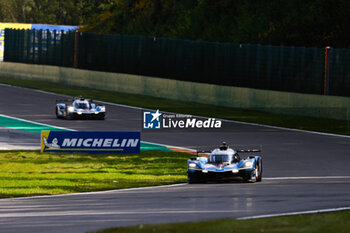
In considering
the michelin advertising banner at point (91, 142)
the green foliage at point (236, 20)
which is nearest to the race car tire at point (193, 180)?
the michelin advertising banner at point (91, 142)

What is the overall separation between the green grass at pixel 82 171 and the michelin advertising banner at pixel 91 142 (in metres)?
0.29

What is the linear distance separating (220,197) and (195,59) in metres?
30.2

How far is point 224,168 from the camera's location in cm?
2288

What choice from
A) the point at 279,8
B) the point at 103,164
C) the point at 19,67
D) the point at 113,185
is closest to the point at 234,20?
the point at 279,8

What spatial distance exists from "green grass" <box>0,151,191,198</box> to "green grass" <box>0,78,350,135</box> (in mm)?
9917

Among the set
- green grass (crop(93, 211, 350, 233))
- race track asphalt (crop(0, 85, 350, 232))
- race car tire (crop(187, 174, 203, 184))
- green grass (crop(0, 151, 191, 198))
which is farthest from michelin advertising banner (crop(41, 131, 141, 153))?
green grass (crop(93, 211, 350, 233))

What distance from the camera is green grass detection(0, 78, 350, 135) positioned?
37.8m

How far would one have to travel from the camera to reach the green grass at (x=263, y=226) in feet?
45.2

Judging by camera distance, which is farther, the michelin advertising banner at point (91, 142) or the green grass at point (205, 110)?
the green grass at point (205, 110)

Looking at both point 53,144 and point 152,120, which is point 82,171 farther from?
point 152,120

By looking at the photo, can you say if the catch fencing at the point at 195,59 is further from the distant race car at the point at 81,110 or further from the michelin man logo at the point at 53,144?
the michelin man logo at the point at 53,144

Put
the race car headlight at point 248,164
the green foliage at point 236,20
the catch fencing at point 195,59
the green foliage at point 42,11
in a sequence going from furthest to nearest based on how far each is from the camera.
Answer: the green foliage at point 42,11
the green foliage at point 236,20
the catch fencing at point 195,59
the race car headlight at point 248,164

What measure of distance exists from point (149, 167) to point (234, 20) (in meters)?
39.0

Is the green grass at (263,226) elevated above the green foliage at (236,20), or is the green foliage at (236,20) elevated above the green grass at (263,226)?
the green foliage at (236,20)
